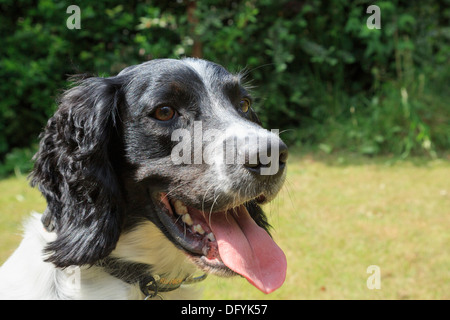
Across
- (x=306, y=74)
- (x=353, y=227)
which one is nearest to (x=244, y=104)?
(x=353, y=227)

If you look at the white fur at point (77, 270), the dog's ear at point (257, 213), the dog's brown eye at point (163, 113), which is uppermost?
the dog's brown eye at point (163, 113)

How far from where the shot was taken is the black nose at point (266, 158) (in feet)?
6.09

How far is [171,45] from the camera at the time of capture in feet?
20.4

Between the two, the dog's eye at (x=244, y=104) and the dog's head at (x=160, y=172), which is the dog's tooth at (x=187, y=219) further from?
the dog's eye at (x=244, y=104)

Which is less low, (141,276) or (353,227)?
(141,276)

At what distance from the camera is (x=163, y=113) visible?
2133mm

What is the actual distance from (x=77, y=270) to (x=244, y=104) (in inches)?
48.3

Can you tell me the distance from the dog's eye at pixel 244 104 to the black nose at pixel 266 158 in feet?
2.15

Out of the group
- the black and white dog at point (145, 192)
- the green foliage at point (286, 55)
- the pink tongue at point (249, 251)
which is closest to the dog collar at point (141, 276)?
the black and white dog at point (145, 192)

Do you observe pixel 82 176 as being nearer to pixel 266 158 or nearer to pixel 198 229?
pixel 198 229

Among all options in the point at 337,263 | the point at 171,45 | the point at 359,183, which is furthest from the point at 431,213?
the point at 171,45

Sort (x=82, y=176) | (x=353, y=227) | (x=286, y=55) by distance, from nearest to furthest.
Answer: (x=82, y=176)
(x=353, y=227)
(x=286, y=55)

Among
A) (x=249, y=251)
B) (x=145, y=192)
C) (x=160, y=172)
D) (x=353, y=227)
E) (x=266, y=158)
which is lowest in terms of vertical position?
(x=353, y=227)

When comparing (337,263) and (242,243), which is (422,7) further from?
(242,243)
